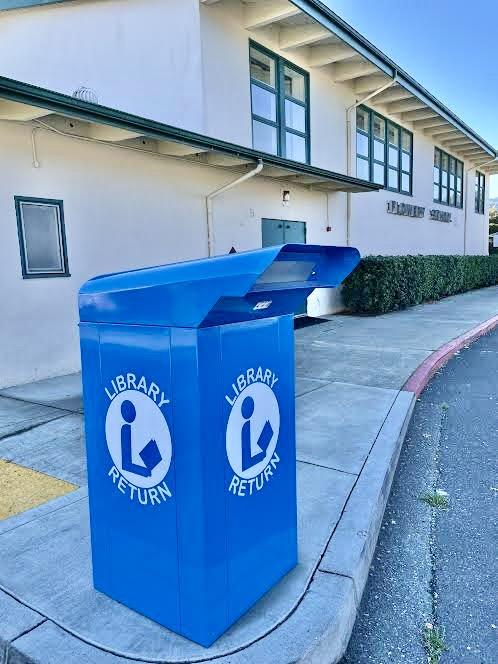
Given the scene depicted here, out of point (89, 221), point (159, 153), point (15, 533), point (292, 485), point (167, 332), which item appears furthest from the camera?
point (159, 153)

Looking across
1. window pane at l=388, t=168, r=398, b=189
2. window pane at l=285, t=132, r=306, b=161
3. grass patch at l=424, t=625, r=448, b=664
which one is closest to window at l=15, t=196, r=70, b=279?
grass patch at l=424, t=625, r=448, b=664

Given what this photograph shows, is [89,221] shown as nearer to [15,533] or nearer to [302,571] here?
[15,533]

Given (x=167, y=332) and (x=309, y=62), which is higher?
(x=309, y=62)

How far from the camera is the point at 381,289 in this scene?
11.9m

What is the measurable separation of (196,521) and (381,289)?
10.9 m

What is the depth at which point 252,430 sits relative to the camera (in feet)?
6.33

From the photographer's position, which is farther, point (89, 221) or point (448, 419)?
point (89, 221)

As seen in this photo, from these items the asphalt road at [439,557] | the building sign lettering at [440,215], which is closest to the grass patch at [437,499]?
the asphalt road at [439,557]

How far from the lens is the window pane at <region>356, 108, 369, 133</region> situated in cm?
1295

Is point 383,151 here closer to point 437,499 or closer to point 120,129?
point 120,129

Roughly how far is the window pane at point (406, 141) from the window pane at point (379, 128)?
1.55 m

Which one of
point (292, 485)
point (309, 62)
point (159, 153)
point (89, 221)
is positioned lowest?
point (292, 485)

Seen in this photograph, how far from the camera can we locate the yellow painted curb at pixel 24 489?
9.97 ft

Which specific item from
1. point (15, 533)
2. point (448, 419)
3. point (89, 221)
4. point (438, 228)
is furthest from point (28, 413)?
point (438, 228)
